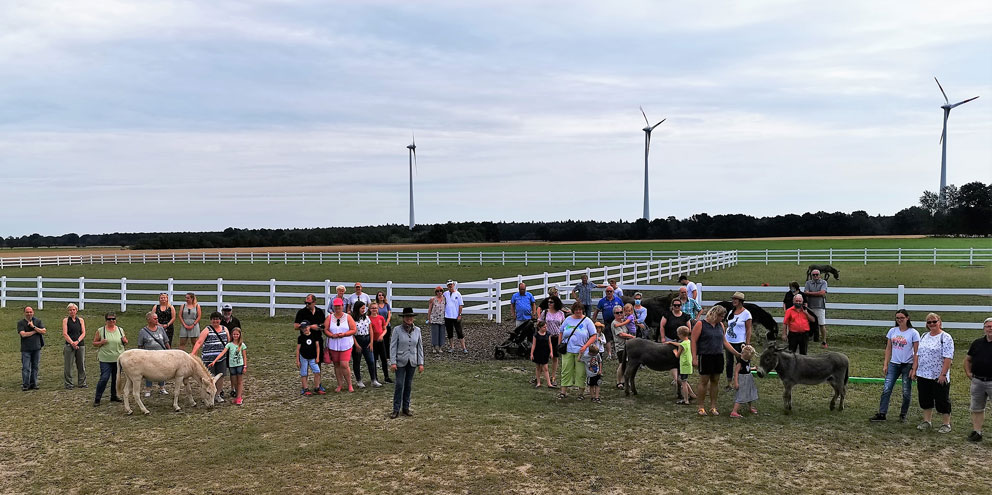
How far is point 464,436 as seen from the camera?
7.85 meters

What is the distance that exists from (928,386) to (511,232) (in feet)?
358

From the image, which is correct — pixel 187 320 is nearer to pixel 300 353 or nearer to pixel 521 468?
pixel 300 353

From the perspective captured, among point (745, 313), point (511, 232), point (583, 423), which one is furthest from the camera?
point (511, 232)

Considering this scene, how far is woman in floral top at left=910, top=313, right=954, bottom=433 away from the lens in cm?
777

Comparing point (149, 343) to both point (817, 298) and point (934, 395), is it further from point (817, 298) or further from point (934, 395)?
point (817, 298)

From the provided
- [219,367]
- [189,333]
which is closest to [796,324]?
[219,367]

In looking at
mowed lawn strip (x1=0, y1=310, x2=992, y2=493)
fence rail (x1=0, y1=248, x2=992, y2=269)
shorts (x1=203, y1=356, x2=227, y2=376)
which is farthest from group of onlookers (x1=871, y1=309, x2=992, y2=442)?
fence rail (x1=0, y1=248, x2=992, y2=269)

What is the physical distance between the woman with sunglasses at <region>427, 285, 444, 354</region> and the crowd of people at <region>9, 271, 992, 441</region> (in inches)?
72.5

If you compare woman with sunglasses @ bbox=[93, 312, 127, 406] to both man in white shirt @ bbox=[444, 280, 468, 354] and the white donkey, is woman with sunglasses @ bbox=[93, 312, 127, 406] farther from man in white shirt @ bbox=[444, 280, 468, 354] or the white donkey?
man in white shirt @ bbox=[444, 280, 468, 354]

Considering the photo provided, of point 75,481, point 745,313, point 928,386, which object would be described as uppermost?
point 745,313

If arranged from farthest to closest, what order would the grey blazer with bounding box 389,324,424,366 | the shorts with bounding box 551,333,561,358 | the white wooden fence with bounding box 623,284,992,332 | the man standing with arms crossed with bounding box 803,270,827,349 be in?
1. the white wooden fence with bounding box 623,284,992,332
2. the man standing with arms crossed with bounding box 803,270,827,349
3. the shorts with bounding box 551,333,561,358
4. the grey blazer with bounding box 389,324,424,366

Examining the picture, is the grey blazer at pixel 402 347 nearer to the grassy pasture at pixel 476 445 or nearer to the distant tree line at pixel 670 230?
the grassy pasture at pixel 476 445

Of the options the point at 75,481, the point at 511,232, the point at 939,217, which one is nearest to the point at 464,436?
the point at 75,481

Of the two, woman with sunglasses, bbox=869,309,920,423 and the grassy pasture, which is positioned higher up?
woman with sunglasses, bbox=869,309,920,423
